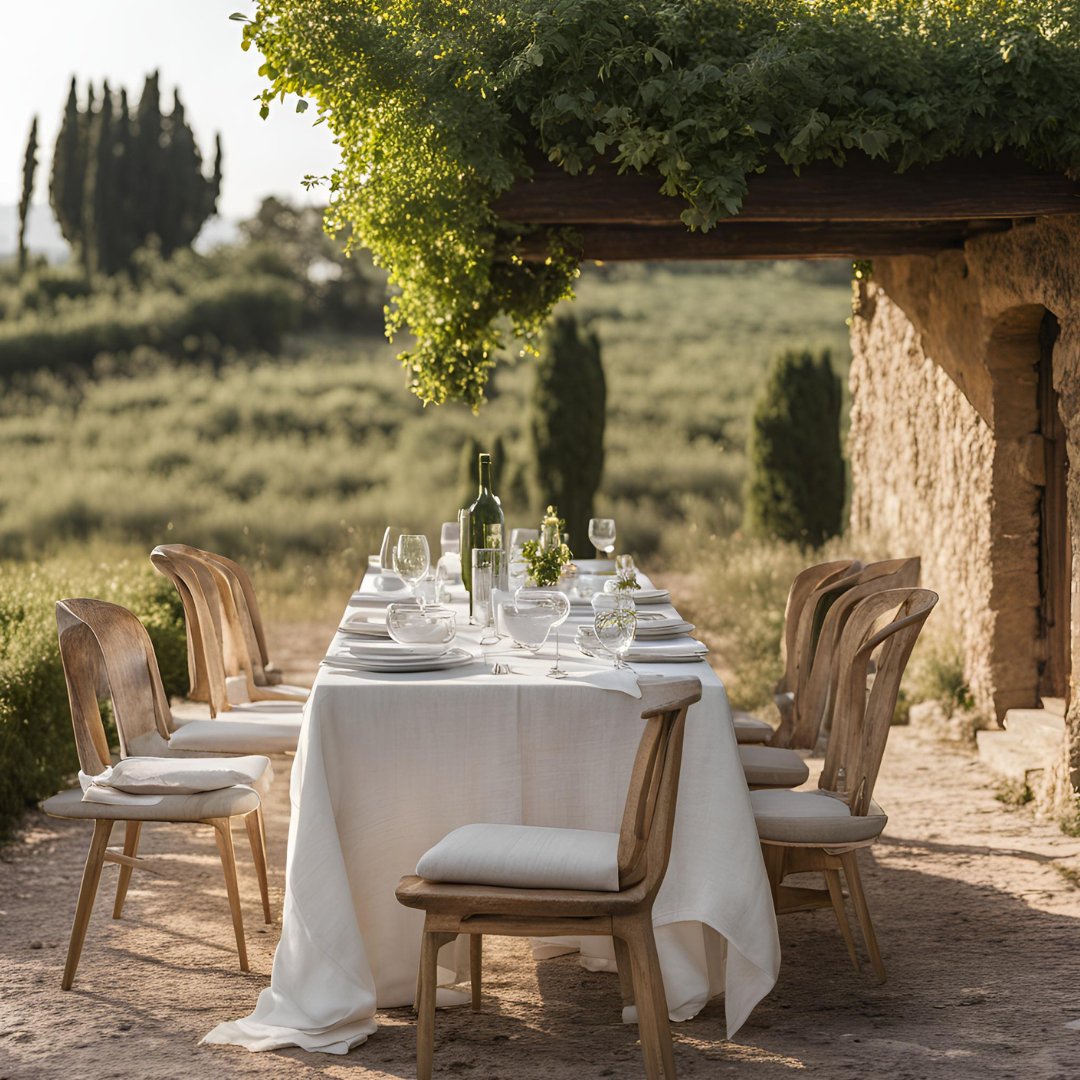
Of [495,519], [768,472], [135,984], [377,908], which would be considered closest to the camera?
[377,908]

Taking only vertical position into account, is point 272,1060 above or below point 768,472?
below

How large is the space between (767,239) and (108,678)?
12.3ft

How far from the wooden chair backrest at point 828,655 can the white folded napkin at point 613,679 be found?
3.15ft

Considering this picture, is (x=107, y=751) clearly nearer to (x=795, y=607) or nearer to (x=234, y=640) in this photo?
(x=234, y=640)

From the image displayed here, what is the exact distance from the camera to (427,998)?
2.76 m

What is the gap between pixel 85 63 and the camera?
2383cm

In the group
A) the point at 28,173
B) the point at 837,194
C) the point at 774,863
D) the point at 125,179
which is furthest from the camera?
the point at 125,179

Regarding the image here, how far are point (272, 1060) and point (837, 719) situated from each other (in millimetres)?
1763

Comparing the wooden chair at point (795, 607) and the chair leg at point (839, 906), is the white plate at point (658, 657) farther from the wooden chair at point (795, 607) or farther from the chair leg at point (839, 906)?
the wooden chair at point (795, 607)

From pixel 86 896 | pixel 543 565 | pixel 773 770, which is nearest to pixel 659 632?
pixel 543 565

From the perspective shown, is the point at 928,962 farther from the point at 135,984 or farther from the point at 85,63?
the point at 85,63

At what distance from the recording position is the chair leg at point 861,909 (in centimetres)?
353

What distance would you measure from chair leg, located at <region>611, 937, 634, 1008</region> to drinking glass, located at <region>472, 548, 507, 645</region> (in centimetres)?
114

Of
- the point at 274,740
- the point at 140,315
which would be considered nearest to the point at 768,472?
the point at 274,740
